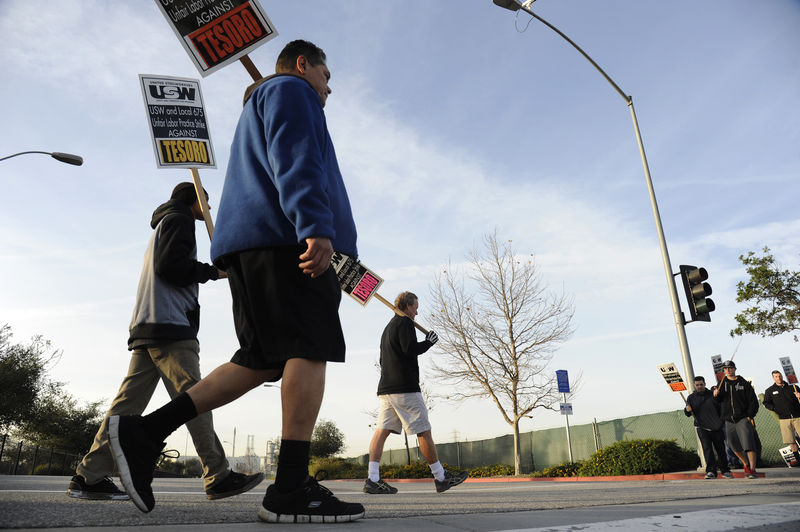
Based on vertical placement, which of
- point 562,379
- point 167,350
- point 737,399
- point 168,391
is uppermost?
point 562,379

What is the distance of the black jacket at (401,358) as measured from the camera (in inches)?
234

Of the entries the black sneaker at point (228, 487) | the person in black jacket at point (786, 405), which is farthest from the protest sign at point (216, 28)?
the person in black jacket at point (786, 405)

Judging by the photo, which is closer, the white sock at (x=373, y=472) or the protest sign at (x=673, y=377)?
the white sock at (x=373, y=472)

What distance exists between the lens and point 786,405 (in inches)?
464

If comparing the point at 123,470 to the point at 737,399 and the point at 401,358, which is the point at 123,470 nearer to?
the point at 401,358

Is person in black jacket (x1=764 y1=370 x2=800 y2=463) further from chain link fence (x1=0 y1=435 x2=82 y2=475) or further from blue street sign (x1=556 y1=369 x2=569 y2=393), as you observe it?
chain link fence (x1=0 y1=435 x2=82 y2=475)

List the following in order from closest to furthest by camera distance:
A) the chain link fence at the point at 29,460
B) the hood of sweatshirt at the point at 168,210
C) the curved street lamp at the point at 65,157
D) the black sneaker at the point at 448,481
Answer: the hood of sweatshirt at the point at 168,210 → the black sneaker at the point at 448,481 → the curved street lamp at the point at 65,157 → the chain link fence at the point at 29,460

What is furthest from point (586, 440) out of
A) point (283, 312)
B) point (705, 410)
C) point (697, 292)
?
point (283, 312)

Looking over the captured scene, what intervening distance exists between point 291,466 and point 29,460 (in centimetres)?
3035

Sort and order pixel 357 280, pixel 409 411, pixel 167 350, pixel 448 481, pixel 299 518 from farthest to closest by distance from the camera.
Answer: pixel 357 280, pixel 409 411, pixel 448 481, pixel 167 350, pixel 299 518

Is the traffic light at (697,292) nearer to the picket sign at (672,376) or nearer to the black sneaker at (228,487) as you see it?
A: the picket sign at (672,376)

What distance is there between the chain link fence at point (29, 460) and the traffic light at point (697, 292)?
24.9 metres

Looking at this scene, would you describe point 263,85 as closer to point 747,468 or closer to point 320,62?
point 320,62

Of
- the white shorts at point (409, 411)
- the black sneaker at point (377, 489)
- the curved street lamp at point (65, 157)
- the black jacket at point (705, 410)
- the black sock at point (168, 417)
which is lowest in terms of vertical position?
the black sneaker at point (377, 489)
